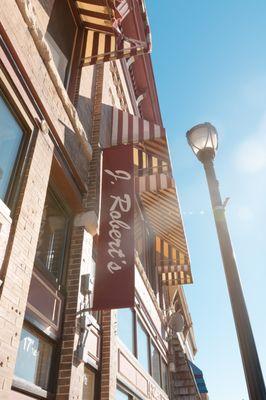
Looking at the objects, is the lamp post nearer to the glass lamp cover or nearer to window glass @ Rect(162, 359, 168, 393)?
the glass lamp cover

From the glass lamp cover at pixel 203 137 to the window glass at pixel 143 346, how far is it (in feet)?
21.8

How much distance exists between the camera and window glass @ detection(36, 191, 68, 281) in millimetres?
5020

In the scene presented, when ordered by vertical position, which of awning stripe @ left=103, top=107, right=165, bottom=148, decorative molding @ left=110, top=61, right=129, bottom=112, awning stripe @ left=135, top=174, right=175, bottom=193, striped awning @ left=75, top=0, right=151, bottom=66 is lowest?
awning stripe @ left=103, top=107, right=165, bottom=148

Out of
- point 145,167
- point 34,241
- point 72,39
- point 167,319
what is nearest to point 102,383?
point 34,241

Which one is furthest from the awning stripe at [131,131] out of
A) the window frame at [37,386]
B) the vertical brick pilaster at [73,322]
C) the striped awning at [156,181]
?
the window frame at [37,386]

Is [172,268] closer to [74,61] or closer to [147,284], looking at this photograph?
[147,284]

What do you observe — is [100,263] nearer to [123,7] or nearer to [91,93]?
[91,93]

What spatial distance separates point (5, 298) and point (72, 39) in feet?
21.4

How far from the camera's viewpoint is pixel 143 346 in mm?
9812

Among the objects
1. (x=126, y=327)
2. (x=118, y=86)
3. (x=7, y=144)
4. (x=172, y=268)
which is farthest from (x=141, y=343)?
(x=118, y=86)

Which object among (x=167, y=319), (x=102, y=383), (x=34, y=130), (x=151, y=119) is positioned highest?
(x=151, y=119)

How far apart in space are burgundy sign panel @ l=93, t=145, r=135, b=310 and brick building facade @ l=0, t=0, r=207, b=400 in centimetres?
35

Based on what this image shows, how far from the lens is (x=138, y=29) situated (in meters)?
10.8

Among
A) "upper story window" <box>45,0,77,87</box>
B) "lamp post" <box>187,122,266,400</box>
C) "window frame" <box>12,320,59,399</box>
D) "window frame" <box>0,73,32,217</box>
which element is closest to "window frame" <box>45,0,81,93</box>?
"upper story window" <box>45,0,77,87</box>
